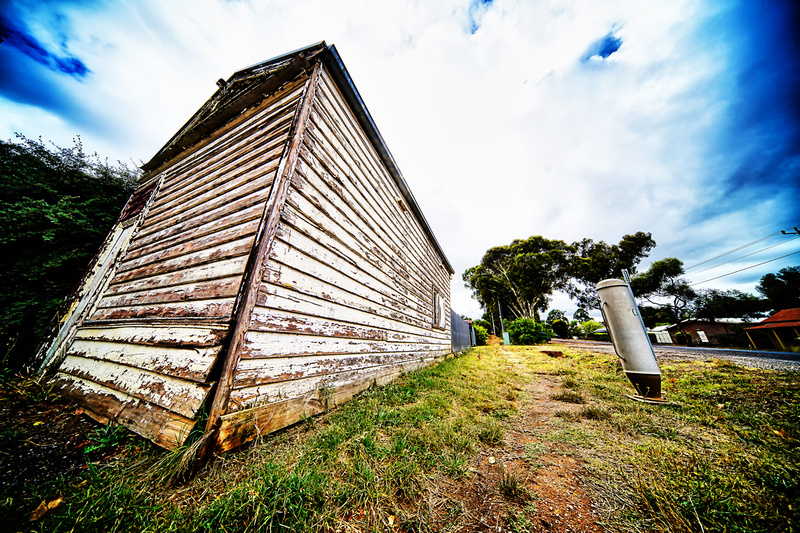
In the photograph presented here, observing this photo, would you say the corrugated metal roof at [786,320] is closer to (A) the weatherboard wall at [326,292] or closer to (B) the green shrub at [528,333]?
(B) the green shrub at [528,333]

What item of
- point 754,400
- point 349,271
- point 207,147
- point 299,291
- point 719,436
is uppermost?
point 207,147

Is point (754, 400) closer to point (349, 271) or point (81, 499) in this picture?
point (349, 271)

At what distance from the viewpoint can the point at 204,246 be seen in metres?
2.52

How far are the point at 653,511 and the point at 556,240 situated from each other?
2403 centimetres

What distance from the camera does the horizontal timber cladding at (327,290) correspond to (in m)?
2.03

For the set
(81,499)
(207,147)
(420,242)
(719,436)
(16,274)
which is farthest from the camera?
(420,242)

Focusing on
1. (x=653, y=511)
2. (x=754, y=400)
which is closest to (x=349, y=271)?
(x=653, y=511)

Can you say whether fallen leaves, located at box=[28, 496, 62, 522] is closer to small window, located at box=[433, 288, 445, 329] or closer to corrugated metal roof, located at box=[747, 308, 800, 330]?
small window, located at box=[433, 288, 445, 329]

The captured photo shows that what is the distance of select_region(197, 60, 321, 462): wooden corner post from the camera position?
166 cm

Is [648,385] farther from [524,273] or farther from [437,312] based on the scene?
[524,273]

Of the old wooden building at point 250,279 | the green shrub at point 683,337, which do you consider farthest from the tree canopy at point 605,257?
the old wooden building at point 250,279

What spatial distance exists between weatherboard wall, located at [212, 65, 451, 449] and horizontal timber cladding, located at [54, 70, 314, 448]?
0.87 ft

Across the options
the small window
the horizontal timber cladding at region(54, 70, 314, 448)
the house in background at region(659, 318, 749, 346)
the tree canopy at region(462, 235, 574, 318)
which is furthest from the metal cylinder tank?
the house in background at region(659, 318, 749, 346)

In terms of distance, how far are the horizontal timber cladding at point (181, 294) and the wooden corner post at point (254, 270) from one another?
0.08 m
